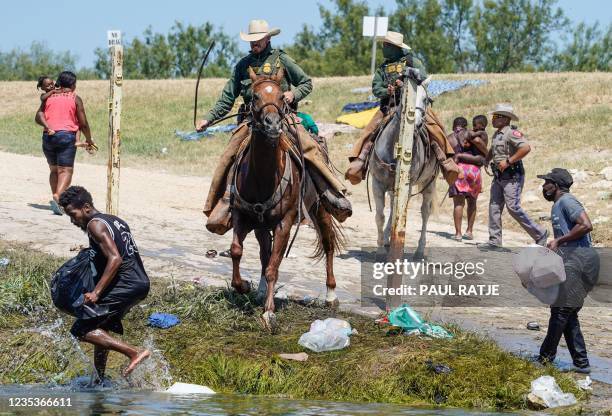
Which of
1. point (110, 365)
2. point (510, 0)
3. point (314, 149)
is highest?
point (510, 0)

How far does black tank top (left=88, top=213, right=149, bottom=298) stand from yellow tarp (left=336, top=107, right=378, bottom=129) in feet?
78.7

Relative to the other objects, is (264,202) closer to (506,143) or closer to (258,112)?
(258,112)

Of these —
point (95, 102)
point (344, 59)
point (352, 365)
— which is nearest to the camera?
point (352, 365)

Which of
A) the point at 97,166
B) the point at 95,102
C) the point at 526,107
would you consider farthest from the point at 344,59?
the point at 97,166

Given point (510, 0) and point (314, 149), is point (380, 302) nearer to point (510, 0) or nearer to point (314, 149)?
point (314, 149)

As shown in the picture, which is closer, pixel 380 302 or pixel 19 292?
pixel 19 292

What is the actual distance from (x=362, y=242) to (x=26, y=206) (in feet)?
17.9

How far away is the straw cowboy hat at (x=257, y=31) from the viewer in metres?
11.6

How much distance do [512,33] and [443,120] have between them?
52.0m

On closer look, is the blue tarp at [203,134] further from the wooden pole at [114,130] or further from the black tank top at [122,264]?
the black tank top at [122,264]

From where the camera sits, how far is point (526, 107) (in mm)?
32750

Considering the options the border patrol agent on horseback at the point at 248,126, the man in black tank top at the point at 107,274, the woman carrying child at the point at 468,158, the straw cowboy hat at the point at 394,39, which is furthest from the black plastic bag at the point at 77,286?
the woman carrying child at the point at 468,158

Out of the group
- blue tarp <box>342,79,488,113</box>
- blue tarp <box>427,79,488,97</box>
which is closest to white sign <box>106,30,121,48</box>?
blue tarp <box>342,79,488,113</box>

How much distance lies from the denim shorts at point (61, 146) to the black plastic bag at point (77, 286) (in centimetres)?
747
